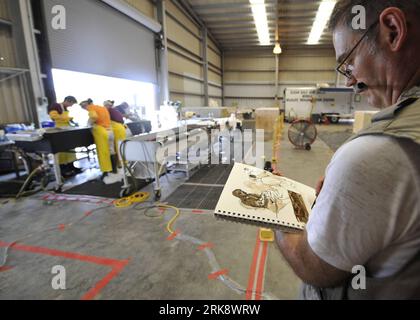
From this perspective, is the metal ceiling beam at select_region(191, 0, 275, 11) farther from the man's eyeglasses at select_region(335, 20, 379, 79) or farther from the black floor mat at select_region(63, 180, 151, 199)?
the man's eyeglasses at select_region(335, 20, 379, 79)

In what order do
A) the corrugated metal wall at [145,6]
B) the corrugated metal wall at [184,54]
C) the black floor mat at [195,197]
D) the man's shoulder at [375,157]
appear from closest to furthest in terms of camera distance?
the man's shoulder at [375,157] < the black floor mat at [195,197] < the corrugated metal wall at [145,6] < the corrugated metal wall at [184,54]

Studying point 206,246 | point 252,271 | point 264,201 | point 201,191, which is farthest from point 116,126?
point 264,201

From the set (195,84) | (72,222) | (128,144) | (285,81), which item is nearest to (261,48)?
(285,81)

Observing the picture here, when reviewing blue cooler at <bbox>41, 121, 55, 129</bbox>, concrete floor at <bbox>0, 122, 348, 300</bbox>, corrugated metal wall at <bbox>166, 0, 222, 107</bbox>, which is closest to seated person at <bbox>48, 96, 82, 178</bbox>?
blue cooler at <bbox>41, 121, 55, 129</bbox>

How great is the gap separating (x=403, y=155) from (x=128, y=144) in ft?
10.2

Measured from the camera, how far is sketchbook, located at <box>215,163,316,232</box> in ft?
2.31

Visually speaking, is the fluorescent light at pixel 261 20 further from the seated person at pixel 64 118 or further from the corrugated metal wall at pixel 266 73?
the seated person at pixel 64 118

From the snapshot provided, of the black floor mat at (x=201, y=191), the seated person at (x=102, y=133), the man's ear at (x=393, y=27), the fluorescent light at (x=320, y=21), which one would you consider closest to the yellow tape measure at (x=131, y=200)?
the black floor mat at (x=201, y=191)

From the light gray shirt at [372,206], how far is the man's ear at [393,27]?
0.23m

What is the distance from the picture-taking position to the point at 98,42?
530 cm

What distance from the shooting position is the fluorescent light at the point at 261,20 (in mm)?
8897

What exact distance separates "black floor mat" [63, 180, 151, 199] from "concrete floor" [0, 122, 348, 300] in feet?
1.56

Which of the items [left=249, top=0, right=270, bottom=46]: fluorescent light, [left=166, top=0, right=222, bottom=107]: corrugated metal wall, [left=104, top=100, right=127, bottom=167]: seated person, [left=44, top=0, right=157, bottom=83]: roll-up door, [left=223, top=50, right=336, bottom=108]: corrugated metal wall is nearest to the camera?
[left=104, top=100, right=127, bottom=167]: seated person
